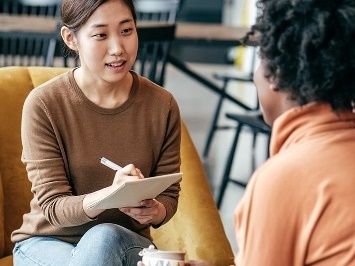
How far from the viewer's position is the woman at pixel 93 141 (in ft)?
6.69

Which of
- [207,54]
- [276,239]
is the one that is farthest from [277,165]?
[207,54]

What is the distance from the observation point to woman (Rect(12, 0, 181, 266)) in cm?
204

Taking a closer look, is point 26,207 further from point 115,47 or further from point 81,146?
point 115,47

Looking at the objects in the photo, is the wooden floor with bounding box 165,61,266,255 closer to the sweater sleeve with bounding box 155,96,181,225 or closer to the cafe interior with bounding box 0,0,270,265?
the cafe interior with bounding box 0,0,270,265

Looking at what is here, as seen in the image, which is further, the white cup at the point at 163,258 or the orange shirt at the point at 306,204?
the white cup at the point at 163,258

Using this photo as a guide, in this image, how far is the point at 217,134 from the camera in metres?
6.18

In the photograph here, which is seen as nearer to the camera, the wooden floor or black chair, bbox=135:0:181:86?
black chair, bbox=135:0:181:86

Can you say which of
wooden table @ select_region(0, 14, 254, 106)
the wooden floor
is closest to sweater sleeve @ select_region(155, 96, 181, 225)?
the wooden floor

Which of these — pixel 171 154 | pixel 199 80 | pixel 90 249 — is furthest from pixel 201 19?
pixel 90 249

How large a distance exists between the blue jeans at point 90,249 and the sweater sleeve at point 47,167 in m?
0.07

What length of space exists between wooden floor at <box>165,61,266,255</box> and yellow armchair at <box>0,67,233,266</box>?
4.92ft

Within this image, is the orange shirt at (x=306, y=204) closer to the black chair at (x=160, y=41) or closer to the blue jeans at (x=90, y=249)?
the blue jeans at (x=90, y=249)

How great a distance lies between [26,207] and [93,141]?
381mm

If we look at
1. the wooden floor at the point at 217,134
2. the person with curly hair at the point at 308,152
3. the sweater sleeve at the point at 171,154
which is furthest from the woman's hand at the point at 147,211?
the wooden floor at the point at 217,134
